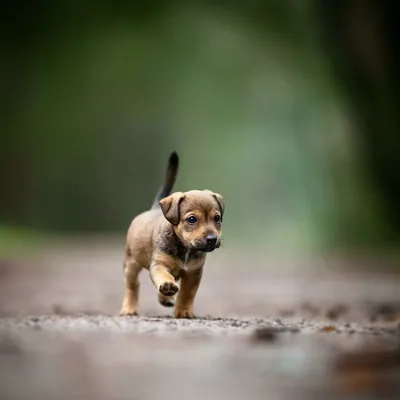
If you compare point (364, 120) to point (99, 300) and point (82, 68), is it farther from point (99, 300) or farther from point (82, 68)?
point (82, 68)

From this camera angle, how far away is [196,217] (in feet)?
10.2

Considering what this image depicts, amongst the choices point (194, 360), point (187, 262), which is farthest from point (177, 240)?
point (194, 360)

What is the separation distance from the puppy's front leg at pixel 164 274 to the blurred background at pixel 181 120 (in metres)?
8.43

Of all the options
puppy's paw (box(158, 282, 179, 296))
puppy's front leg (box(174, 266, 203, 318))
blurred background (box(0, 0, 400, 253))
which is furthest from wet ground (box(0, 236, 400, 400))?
blurred background (box(0, 0, 400, 253))

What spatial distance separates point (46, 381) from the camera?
1.72 meters

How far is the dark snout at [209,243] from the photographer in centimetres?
304

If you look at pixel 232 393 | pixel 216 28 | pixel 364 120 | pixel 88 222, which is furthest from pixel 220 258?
pixel 232 393

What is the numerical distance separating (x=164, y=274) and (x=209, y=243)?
22 cm

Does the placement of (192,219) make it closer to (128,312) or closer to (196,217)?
(196,217)

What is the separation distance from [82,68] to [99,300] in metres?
12.4

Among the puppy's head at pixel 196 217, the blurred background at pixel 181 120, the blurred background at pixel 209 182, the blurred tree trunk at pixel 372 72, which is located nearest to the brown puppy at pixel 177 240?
the puppy's head at pixel 196 217

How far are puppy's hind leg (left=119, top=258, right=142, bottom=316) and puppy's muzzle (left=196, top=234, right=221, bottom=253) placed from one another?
1.77 ft

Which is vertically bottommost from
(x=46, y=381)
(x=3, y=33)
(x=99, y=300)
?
(x=46, y=381)

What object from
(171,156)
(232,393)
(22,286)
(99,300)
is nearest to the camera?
(232,393)
